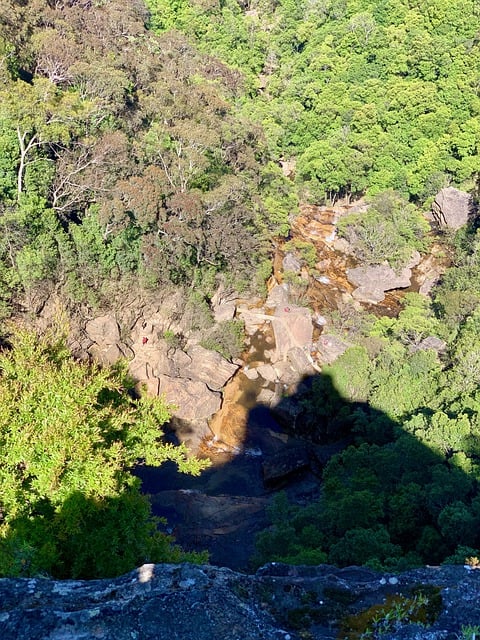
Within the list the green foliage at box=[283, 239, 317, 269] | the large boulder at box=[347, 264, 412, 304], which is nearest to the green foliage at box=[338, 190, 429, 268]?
the large boulder at box=[347, 264, 412, 304]

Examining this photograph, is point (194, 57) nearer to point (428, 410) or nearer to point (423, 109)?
point (423, 109)

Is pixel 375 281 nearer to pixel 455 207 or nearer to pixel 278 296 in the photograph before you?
pixel 278 296

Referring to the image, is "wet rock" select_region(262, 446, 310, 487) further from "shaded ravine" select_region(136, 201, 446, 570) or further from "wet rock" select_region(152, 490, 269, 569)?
"wet rock" select_region(152, 490, 269, 569)

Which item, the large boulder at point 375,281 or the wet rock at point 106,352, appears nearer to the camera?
the wet rock at point 106,352

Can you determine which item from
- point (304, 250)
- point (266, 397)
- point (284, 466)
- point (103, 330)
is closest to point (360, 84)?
point (304, 250)

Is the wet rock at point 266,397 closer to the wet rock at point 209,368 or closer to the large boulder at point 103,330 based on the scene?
the wet rock at point 209,368

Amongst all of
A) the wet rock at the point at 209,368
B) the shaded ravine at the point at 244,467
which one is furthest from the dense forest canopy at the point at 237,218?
the wet rock at the point at 209,368
